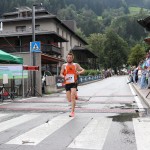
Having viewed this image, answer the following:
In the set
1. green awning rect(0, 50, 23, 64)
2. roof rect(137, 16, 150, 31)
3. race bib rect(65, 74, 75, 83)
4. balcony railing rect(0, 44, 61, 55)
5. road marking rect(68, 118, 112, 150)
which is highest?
balcony railing rect(0, 44, 61, 55)

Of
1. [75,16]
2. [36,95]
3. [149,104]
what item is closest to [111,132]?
[149,104]

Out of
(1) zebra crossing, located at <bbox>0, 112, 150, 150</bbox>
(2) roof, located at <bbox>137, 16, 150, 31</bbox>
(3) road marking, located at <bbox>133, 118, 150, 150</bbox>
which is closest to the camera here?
(3) road marking, located at <bbox>133, 118, 150, 150</bbox>

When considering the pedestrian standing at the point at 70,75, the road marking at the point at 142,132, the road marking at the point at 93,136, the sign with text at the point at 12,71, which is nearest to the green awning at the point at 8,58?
the sign with text at the point at 12,71

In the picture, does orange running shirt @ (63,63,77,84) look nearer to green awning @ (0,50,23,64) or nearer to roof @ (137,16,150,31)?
green awning @ (0,50,23,64)

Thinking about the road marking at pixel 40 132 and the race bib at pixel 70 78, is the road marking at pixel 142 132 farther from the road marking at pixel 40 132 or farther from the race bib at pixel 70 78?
the race bib at pixel 70 78

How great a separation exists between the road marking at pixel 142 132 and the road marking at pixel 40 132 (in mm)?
1797

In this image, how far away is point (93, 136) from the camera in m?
7.15

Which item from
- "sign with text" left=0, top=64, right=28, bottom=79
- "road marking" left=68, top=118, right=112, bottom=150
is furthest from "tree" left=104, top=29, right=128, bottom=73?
"road marking" left=68, top=118, right=112, bottom=150

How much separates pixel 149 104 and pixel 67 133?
6046mm

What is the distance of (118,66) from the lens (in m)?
115

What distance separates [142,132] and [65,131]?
1653 millimetres

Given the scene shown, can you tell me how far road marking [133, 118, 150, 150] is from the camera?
629cm

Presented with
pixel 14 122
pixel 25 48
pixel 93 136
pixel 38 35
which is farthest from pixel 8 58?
pixel 38 35

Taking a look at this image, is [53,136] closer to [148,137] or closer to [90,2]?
[148,137]
